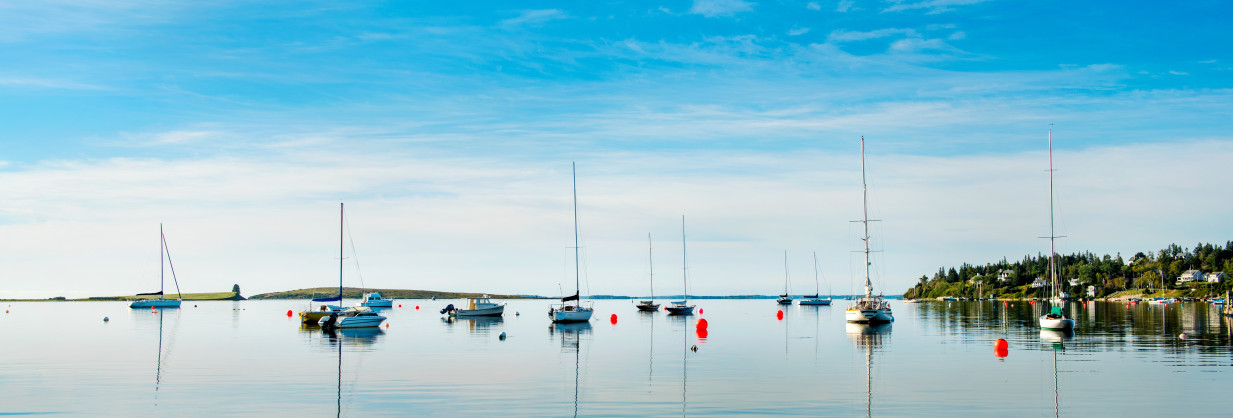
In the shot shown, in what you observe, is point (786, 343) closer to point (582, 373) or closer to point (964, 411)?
point (582, 373)

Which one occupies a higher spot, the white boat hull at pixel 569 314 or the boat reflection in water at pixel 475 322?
the white boat hull at pixel 569 314

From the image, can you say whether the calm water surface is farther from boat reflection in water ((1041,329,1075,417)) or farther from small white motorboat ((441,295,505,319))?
small white motorboat ((441,295,505,319))

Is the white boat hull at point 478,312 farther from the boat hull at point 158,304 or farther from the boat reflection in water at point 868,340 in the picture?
the boat hull at point 158,304

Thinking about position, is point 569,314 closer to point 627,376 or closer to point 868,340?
point 868,340

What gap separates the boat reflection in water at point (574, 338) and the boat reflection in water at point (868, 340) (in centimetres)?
1099

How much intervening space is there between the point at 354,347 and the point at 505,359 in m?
15.2

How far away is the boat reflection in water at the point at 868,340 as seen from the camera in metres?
34.9

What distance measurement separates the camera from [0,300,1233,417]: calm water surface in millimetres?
32000

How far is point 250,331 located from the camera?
8788 centimetres

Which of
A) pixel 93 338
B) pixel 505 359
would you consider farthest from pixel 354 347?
pixel 93 338

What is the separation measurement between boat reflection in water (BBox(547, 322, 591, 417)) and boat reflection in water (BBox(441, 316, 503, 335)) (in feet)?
21.8

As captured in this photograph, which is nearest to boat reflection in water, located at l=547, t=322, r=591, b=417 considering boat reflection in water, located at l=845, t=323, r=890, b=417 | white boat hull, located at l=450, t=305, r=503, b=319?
boat reflection in water, located at l=845, t=323, r=890, b=417

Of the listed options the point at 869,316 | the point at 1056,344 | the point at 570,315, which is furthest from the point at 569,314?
the point at 1056,344

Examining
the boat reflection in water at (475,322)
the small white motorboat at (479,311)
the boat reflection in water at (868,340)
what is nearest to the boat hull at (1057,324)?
the boat reflection in water at (868,340)
